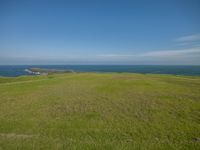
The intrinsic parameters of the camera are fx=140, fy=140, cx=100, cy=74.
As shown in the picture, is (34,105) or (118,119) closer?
(118,119)

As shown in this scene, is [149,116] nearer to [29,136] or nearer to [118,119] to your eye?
[118,119]

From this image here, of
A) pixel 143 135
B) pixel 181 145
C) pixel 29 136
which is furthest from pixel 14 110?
pixel 181 145

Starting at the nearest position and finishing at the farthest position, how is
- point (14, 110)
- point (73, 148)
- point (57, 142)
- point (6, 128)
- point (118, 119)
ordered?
1. point (73, 148)
2. point (57, 142)
3. point (6, 128)
4. point (118, 119)
5. point (14, 110)

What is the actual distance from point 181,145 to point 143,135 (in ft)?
5.79

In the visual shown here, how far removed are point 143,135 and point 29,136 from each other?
20.0 ft

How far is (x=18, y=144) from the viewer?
6602 millimetres

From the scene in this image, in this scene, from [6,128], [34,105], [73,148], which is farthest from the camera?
[34,105]

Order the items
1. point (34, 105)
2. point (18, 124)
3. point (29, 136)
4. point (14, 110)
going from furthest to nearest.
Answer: point (34, 105), point (14, 110), point (18, 124), point (29, 136)

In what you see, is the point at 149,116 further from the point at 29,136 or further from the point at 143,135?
the point at 29,136

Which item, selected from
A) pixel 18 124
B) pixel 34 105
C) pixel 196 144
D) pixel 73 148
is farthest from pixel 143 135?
pixel 34 105

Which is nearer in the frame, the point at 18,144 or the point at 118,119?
the point at 18,144

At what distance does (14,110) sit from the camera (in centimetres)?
1188

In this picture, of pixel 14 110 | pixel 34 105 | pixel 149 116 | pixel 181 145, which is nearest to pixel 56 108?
pixel 34 105

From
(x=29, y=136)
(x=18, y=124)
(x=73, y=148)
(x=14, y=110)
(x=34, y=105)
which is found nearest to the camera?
(x=73, y=148)
